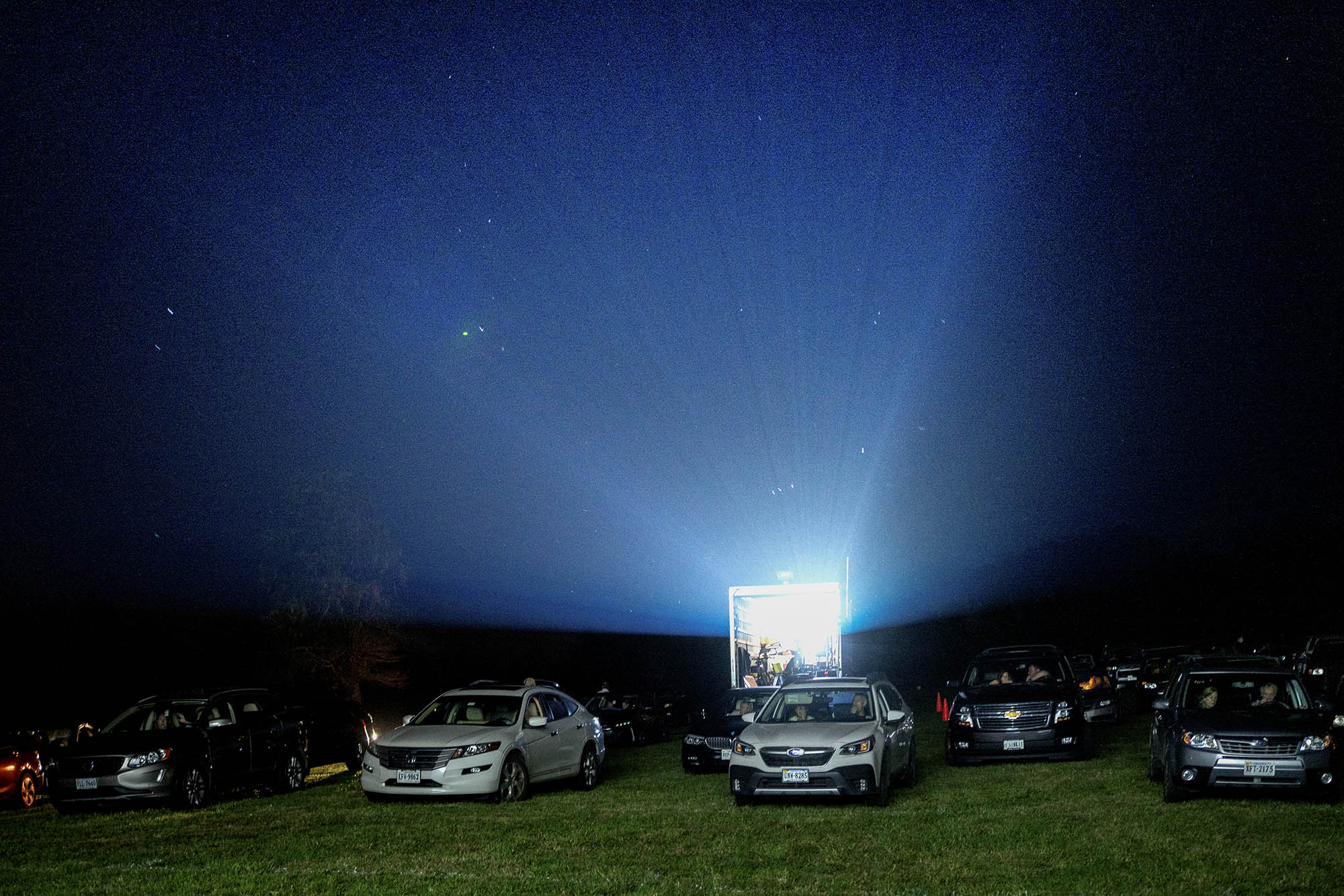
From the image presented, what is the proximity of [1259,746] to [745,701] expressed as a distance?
9489 millimetres

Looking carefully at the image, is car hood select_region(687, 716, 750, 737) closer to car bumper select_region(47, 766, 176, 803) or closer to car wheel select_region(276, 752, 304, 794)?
car wheel select_region(276, 752, 304, 794)

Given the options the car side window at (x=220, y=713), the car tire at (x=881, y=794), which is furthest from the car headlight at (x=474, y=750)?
the car tire at (x=881, y=794)

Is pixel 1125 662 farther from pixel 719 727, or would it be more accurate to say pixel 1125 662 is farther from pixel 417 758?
pixel 417 758

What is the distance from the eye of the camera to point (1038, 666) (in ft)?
59.4

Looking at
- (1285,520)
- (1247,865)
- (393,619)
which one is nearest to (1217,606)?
(1285,520)

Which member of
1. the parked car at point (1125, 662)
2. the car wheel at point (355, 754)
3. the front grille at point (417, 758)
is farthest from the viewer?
the parked car at point (1125, 662)

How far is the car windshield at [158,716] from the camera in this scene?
1579 centimetres

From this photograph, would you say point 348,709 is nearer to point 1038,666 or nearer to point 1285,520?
point 1038,666

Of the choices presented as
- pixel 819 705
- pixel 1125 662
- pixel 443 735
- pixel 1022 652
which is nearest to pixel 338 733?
pixel 443 735

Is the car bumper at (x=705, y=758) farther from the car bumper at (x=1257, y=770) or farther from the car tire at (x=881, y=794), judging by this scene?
the car bumper at (x=1257, y=770)

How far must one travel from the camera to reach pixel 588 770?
16.3 m

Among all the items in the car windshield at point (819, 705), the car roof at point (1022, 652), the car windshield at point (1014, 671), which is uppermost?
the car roof at point (1022, 652)

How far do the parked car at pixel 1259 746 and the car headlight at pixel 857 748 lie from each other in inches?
122

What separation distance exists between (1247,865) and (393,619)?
39985mm
